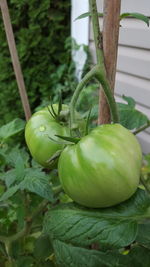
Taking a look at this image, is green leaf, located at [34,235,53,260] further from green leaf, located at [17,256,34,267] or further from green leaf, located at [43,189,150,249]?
green leaf, located at [43,189,150,249]

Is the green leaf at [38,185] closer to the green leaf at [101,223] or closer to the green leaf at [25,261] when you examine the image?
the green leaf at [101,223]

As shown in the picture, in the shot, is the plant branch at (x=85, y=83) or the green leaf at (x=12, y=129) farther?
the green leaf at (x=12, y=129)

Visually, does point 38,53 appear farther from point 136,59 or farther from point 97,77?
point 97,77

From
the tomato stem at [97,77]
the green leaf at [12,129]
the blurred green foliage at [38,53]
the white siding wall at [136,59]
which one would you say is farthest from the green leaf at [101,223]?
the blurred green foliage at [38,53]

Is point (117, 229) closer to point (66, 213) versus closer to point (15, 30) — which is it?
point (66, 213)

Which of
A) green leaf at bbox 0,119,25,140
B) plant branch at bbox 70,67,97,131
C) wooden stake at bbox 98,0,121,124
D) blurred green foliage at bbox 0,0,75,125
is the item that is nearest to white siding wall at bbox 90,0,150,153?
blurred green foliage at bbox 0,0,75,125

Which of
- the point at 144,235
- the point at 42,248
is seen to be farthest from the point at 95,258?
the point at 42,248
